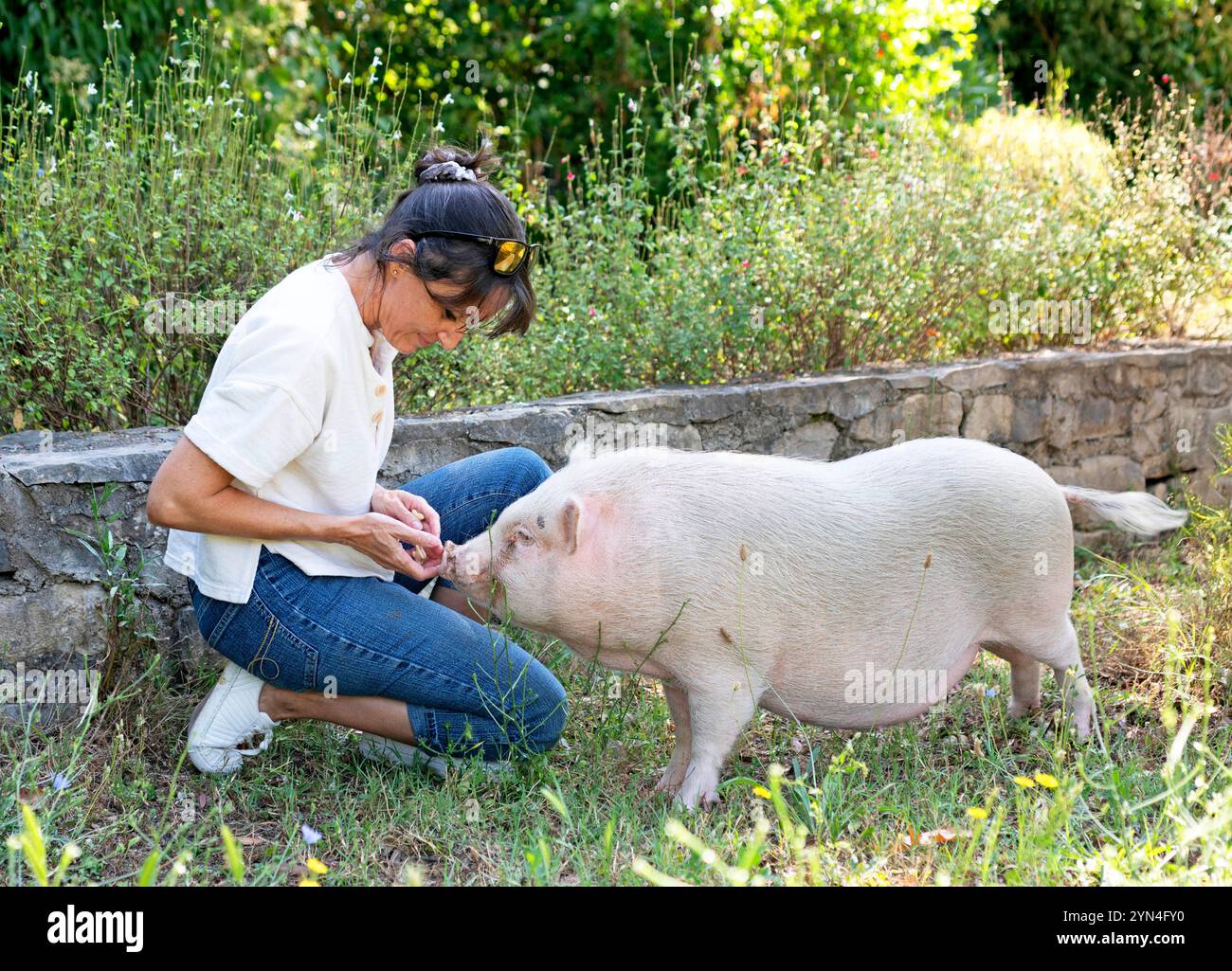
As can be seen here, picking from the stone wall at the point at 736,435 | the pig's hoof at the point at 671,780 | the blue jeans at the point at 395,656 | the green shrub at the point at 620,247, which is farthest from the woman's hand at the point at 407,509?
the green shrub at the point at 620,247

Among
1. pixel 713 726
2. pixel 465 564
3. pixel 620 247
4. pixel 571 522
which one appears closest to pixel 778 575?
pixel 713 726

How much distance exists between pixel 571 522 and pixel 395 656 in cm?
52

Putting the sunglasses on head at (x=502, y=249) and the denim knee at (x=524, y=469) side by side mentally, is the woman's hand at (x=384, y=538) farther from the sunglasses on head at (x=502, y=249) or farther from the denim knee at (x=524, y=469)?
the sunglasses on head at (x=502, y=249)

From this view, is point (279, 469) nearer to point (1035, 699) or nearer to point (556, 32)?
point (1035, 699)

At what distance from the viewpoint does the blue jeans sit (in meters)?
2.89

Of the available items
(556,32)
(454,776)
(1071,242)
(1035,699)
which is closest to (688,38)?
(556,32)

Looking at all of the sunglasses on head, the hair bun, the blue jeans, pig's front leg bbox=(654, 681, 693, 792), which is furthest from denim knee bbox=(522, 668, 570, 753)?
the hair bun

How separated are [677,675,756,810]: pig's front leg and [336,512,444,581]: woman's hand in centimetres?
73

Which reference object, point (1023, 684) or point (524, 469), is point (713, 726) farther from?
point (1023, 684)

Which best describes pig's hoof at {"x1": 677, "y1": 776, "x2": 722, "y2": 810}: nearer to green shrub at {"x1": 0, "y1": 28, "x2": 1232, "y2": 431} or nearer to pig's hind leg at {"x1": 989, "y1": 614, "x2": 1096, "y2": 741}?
pig's hind leg at {"x1": 989, "y1": 614, "x2": 1096, "y2": 741}

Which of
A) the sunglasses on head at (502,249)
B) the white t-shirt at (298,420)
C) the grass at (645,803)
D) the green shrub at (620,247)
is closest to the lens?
the grass at (645,803)

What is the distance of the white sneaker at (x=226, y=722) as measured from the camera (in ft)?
9.85

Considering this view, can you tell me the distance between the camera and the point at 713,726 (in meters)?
2.94

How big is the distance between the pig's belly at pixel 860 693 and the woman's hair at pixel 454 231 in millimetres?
1171
